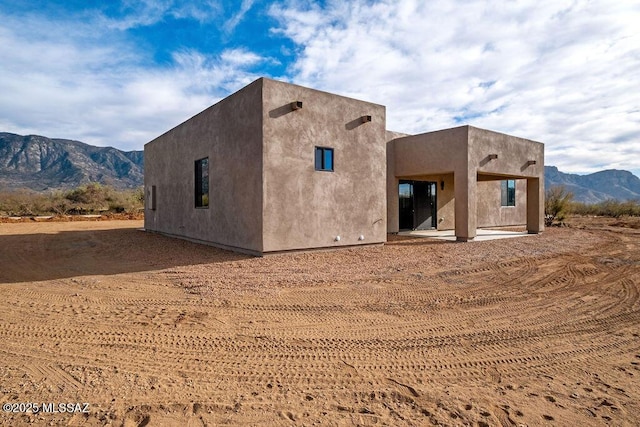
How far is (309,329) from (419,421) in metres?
1.95

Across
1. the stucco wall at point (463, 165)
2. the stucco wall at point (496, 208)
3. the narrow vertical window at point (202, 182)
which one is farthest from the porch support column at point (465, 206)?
the narrow vertical window at point (202, 182)

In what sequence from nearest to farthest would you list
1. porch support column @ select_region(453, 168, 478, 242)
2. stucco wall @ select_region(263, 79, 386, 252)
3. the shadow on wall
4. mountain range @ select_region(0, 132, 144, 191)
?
the shadow on wall < stucco wall @ select_region(263, 79, 386, 252) < porch support column @ select_region(453, 168, 478, 242) < mountain range @ select_region(0, 132, 144, 191)

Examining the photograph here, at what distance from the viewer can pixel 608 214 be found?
29.2 meters

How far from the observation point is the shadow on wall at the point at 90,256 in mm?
7512

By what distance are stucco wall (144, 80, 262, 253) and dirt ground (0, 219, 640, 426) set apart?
2.38 m

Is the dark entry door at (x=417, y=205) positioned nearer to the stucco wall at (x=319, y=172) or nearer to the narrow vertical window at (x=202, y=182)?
the stucco wall at (x=319, y=172)

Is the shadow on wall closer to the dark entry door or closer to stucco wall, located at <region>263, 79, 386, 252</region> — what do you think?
stucco wall, located at <region>263, 79, 386, 252</region>

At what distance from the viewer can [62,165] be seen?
83688mm

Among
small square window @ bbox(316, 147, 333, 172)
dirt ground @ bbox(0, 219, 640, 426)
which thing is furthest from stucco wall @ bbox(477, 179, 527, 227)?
small square window @ bbox(316, 147, 333, 172)

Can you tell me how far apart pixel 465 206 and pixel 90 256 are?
1239 centimetres

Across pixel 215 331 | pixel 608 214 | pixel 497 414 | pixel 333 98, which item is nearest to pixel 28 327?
pixel 215 331

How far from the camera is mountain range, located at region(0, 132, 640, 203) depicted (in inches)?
2955

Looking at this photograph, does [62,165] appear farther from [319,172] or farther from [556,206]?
[556,206]

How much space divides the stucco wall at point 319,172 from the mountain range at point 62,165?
73.5 metres
